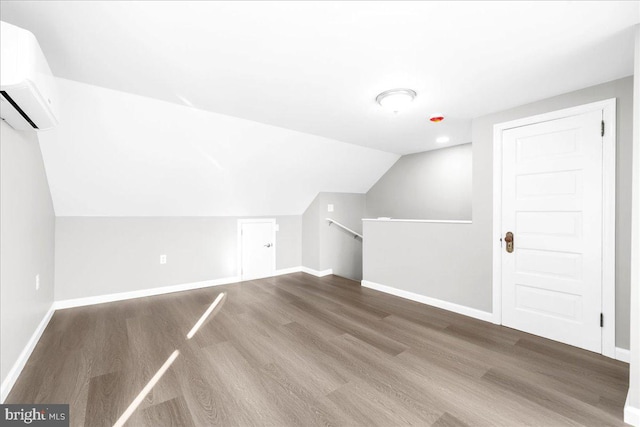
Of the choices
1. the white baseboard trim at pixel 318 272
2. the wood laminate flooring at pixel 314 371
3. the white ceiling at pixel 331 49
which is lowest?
the wood laminate flooring at pixel 314 371

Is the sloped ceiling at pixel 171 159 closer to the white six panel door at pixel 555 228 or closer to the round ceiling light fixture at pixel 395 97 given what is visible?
the round ceiling light fixture at pixel 395 97

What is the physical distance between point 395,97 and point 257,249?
313cm

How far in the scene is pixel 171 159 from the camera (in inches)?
119

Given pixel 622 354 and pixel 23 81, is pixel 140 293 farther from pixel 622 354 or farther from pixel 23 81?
pixel 622 354

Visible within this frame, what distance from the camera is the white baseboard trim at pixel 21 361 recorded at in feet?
5.24

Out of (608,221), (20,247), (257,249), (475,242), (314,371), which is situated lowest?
(314,371)

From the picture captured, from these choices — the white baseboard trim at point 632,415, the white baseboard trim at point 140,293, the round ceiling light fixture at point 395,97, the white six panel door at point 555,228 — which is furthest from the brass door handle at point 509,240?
the white baseboard trim at point 140,293

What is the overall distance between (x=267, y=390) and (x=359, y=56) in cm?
224

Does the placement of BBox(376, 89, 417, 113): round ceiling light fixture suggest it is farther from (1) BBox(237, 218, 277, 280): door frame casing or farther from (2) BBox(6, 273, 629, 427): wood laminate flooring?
(1) BBox(237, 218, 277, 280): door frame casing

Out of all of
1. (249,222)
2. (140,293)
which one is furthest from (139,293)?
(249,222)

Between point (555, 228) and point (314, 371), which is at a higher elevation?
point (555, 228)

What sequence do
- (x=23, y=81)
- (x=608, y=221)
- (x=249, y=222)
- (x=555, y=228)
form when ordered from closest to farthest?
(x=23, y=81) < (x=608, y=221) < (x=555, y=228) < (x=249, y=222)

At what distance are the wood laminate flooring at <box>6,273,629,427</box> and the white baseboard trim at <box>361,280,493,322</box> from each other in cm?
11

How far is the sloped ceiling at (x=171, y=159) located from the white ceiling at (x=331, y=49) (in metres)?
0.28
